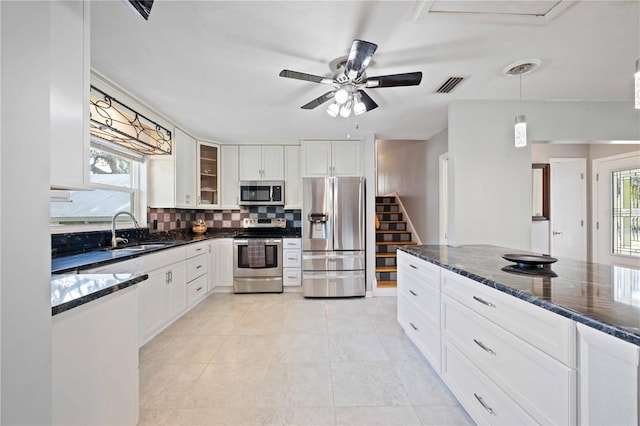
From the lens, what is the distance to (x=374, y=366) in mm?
2004

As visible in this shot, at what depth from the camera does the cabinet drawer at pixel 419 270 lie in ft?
5.92

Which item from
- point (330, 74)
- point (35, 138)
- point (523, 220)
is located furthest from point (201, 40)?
point (523, 220)

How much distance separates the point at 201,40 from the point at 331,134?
87.3 inches

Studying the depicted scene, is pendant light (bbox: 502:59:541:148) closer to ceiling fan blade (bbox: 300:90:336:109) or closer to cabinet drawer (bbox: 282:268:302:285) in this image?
ceiling fan blade (bbox: 300:90:336:109)

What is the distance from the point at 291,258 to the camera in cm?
390

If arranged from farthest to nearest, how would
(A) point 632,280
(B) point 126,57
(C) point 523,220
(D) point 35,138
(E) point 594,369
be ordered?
(C) point 523,220 < (B) point 126,57 < (A) point 632,280 < (E) point 594,369 < (D) point 35,138

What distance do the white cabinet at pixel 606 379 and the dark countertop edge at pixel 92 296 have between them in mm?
1748

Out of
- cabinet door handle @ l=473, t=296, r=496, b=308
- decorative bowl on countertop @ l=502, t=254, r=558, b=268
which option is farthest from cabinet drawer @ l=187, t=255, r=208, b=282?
decorative bowl on countertop @ l=502, t=254, r=558, b=268

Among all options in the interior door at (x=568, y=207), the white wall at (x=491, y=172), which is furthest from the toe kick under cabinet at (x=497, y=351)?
the interior door at (x=568, y=207)

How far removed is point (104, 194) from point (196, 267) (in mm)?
1262

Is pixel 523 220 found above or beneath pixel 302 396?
above

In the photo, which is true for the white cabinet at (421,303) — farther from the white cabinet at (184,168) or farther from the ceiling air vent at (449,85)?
the white cabinet at (184,168)

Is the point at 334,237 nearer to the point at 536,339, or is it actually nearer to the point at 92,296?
the point at 536,339

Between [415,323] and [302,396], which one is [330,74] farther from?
[302,396]
